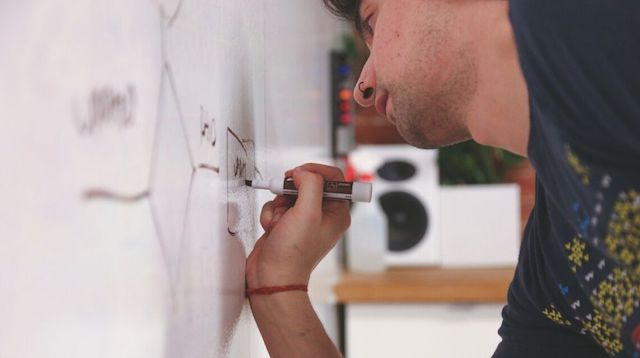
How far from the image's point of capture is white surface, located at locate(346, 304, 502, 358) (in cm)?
196

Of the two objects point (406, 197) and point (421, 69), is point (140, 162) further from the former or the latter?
point (406, 197)

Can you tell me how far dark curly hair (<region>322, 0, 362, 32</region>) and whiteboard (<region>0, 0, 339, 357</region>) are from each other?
120 millimetres

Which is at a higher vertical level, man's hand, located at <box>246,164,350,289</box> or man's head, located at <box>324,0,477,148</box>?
man's head, located at <box>324,0,477,148</box>

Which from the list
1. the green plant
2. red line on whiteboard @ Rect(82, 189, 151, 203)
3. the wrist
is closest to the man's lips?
the wrist

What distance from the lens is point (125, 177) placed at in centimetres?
45

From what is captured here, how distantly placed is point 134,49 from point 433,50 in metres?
0.37

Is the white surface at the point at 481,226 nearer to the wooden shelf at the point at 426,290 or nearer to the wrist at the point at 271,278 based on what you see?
the wooden shelf at the point at 426,290

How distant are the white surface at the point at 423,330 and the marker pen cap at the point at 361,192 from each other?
3.86 ft

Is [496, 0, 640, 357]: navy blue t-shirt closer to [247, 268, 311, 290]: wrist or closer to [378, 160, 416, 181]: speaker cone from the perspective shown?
[247, 268, 311, 290]: wrist

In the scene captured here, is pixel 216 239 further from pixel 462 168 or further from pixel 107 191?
pixel 462 168

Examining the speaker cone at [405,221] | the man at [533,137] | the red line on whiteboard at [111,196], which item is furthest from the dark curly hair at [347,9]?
the speaker cone at [405,221]

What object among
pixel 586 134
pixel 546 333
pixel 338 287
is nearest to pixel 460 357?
pixel 338 287

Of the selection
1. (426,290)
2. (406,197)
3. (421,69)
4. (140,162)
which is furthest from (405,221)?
(140,162)

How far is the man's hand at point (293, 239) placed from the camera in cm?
81
